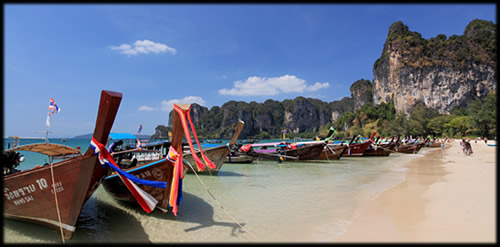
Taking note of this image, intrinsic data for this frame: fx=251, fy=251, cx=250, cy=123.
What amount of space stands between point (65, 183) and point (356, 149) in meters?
24.1

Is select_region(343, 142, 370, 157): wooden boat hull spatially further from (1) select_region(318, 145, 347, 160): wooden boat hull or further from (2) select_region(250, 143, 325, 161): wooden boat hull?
(2) select_region(250, 143, 325, 161): wooden boat hull

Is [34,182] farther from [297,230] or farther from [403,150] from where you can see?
[403,150]

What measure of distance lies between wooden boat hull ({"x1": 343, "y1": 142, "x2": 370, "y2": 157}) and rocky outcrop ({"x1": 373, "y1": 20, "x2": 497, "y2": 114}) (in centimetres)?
6923

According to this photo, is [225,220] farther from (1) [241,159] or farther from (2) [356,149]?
(2) [356,149]

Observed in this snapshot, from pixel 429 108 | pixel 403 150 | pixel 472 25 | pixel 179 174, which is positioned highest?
pixel 472 25

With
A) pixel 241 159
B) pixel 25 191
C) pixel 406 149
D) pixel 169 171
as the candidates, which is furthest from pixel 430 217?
pixel 406 149

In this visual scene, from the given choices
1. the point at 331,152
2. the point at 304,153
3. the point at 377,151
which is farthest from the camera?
the point at 377,151

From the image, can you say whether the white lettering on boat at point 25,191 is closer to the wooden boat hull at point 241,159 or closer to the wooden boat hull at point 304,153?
the wooden boat hull at point 241,159

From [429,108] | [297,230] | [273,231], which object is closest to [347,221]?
[297,230]

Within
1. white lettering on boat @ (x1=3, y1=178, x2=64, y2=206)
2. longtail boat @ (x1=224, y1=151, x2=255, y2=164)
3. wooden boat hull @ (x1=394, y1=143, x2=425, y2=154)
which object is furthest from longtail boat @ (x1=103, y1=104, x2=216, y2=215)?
wooden boat hull @ (x1=394, y1=143, x2=425, y2=154)

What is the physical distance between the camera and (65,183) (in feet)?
15.6

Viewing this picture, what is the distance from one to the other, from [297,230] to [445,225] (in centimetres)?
300

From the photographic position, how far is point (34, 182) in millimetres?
4941

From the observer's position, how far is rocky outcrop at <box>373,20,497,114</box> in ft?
244
